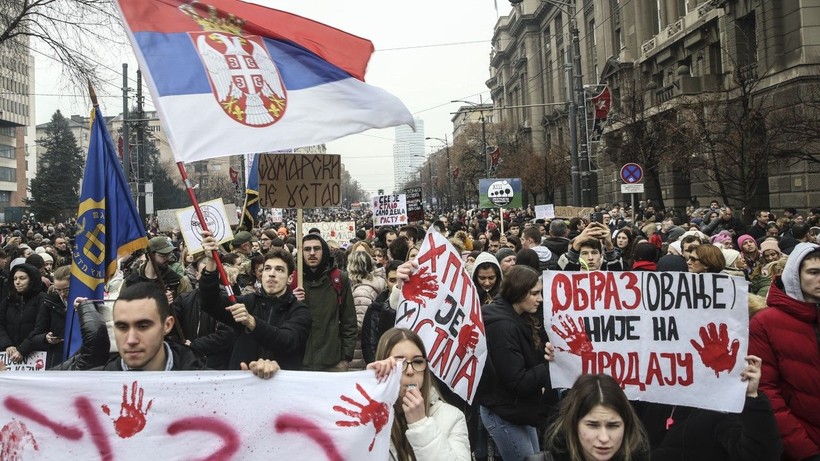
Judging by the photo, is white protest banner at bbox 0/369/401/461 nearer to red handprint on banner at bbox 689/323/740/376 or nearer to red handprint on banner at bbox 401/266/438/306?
red handprint on banner at bbox 401/266/438/306

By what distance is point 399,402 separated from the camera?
10.8 ft

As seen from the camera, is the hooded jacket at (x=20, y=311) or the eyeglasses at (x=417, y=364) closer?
the eyeglasses at (x=417, y=364)

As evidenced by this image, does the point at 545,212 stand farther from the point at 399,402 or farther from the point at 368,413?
the point at 368,413

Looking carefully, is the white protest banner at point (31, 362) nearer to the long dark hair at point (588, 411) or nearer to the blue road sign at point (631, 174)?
the long dark hair at point (588, 411)

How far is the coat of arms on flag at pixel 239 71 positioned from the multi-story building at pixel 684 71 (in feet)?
56.0

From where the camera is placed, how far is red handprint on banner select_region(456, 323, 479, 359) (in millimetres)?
4457

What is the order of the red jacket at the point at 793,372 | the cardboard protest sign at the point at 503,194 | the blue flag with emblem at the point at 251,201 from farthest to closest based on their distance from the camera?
the cardboard protest sign at the point at 503,194, the blue flag with emblem at the point at 251,201, the red jacket at the point at 793,372

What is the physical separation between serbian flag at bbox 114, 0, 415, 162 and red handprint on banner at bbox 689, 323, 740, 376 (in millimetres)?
2239

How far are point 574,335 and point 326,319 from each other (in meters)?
2.40

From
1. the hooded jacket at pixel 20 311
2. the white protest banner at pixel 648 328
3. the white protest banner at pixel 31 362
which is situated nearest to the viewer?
the white protest banner at pixel 648 328

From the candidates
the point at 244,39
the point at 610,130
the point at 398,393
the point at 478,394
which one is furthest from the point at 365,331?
the point at 610,130

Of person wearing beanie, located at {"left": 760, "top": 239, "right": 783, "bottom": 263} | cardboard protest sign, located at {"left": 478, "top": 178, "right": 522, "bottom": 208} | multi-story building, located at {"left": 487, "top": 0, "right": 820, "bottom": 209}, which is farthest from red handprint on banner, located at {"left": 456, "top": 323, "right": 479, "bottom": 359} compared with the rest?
multi-story building, located at {"left": 487, "top": 0, "right": 820, "bottom": 209}

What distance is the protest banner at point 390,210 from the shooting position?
18438 mm

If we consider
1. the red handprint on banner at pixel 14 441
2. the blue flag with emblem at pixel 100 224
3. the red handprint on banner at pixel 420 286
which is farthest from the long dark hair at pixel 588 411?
the blue flag with emblem at pixel 100 224
